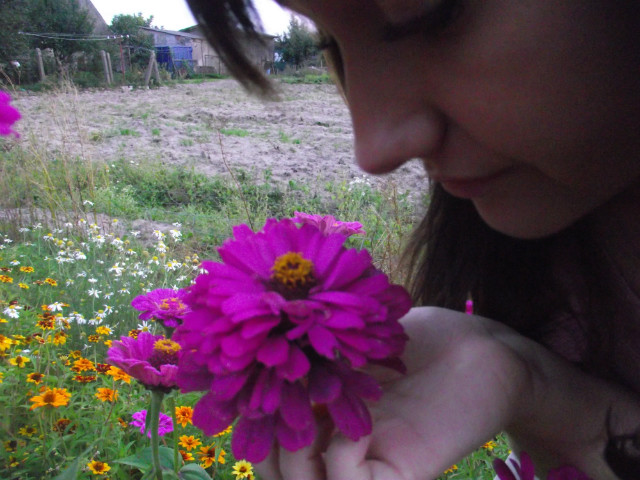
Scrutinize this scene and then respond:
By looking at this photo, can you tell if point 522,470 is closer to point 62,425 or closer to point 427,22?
point 427,22

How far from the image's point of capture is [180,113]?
5.43 meters

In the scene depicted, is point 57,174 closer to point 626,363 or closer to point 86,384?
point 86,384

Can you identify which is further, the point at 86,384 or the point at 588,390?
the point at 86,384

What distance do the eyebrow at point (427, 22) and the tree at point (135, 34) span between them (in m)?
11.3

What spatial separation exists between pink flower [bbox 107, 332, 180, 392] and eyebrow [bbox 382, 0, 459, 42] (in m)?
0.37

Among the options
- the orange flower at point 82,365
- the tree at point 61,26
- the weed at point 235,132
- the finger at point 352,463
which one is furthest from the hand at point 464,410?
the tree at point 61,26

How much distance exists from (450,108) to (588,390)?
0.39m

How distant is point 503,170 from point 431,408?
0.67ft

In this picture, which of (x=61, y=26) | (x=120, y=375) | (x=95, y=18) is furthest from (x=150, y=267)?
(x=95, y=18)

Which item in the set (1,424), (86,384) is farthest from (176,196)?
(1,424)

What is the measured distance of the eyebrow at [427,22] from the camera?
1.28 ft

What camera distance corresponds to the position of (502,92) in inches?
16.1

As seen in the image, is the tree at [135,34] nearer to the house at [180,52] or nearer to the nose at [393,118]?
the house at [180,52]

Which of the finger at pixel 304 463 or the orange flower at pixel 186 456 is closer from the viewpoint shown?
the finger at pixel 304 463
